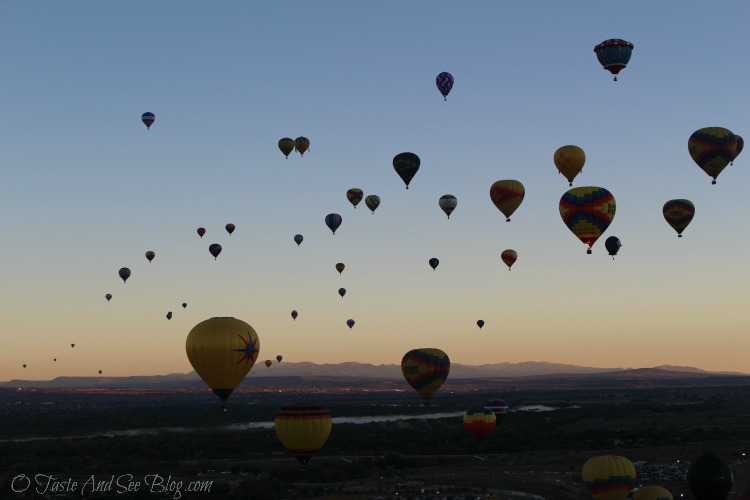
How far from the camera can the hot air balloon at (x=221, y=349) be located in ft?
118

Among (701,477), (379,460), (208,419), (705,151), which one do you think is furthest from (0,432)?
(701,477)

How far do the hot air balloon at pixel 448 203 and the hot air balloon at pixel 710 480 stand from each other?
33279 mm

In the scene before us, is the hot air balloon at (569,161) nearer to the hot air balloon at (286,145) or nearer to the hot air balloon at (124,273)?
the hot air balloon at (286,145)

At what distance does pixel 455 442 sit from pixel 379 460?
1134 cm

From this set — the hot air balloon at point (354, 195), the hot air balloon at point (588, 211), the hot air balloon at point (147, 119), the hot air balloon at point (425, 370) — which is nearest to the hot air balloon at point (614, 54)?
the hot air balloon at point (588, 211)

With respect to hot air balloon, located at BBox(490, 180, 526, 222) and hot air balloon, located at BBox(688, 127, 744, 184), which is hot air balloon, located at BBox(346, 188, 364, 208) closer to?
hot air balloon, located at BBox(490, 180, 526, 222)

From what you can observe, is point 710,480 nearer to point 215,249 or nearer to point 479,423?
point 479,423

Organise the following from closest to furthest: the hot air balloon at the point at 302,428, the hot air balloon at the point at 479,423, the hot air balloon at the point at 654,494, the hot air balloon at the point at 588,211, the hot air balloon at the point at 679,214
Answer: the hot air balloon at the point at 654,494 < the hot air balloon at the point at 302,428 < the hot air balloon at the point at 588,211 < the hot air balloon at the point at 679,214 < the hot air balloon at the point at 479,423

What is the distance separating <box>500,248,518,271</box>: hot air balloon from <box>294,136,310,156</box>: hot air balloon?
1480 centimetres

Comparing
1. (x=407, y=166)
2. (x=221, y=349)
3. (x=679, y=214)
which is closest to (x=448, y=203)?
(x=407, y=166)

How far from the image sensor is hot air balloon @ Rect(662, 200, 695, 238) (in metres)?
51.4

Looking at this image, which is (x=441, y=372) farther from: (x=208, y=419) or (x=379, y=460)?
(x=208, y=419)

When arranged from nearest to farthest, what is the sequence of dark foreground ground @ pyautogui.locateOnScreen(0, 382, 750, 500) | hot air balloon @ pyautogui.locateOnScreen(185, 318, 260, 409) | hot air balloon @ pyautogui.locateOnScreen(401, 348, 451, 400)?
hot air balloon @ pyautogui.locateOnScreen(185, 318, 260, 409) → dark foreground ground @ pyautogui.locateOnScreen(0, 382, 750, 500) → hot air balloon @ pyautogui.locateOnScreen(401, 348, 451, 400)

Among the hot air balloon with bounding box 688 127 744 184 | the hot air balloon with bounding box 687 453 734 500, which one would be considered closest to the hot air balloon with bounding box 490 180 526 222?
the hot air balloon with bounding box 688 127 744 184
